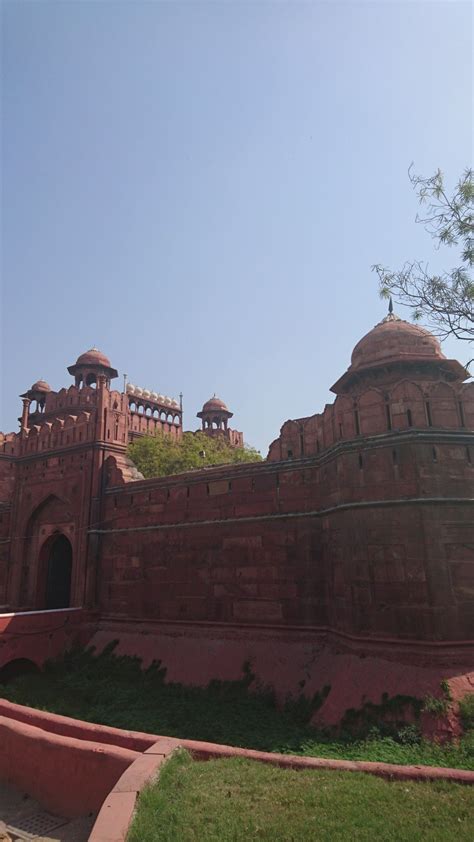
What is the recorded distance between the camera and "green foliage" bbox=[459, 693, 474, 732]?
697 centimetres

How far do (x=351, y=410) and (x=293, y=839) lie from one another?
6.88 meters

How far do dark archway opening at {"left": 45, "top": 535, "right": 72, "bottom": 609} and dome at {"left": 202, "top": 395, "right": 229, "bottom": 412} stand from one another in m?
16.5

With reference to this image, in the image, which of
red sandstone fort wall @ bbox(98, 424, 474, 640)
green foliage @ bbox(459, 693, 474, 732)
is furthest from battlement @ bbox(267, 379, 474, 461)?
green foliage @ bbox(459, 693, 474, 732)

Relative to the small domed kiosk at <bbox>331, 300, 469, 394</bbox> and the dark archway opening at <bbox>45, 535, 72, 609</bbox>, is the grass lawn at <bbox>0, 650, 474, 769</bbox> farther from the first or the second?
the small domed kiosk at <bbox>331, 300, 469, 394</bbox>

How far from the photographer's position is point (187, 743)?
5949 millimetres

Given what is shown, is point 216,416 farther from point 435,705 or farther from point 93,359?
point 435,705

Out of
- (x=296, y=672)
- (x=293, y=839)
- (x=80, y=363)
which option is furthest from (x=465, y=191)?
(x=80, y=363)

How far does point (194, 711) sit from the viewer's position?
9391 millimetres

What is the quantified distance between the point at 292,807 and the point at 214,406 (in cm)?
2846

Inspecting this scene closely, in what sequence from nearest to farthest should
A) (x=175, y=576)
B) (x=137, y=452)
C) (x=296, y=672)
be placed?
(x=296, y=672) → (x=175, y=576) → (x=137, y=452)

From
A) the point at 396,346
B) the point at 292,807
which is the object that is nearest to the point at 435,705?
the point at 292,807

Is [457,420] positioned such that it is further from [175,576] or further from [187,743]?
[175,576]

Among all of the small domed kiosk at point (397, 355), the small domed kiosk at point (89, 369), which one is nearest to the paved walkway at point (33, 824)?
the small domed kiosk at point (397, 355)

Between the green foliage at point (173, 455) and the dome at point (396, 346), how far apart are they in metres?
9.49
